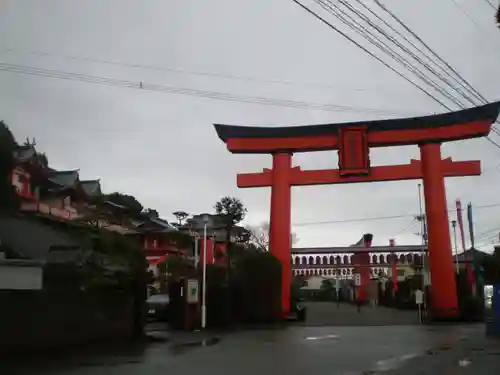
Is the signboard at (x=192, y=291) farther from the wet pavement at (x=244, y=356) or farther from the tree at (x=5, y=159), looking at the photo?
the tree at (x=5, y=159)

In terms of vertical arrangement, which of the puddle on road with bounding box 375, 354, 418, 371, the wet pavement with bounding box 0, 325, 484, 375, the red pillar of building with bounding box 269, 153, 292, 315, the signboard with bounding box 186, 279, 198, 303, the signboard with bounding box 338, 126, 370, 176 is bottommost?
the puddle on road with bounding box 375, 354, 418, 371

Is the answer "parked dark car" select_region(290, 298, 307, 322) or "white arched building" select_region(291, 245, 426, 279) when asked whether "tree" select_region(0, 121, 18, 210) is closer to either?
"parked dark car" select_region(290, 298, 307, 322)

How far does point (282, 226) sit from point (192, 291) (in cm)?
798

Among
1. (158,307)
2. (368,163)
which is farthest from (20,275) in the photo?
(368,163)

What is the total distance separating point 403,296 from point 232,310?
27385mm

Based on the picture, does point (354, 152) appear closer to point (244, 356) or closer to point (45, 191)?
point (45, 191)

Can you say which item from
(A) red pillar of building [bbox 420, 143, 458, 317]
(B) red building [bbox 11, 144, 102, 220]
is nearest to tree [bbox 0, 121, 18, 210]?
(B) red building [bbox 11, 144, 102, 220]

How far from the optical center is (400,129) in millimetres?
28344

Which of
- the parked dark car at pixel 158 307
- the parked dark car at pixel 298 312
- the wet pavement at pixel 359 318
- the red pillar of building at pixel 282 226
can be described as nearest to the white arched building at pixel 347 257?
the wet pavement at pixel 359 318

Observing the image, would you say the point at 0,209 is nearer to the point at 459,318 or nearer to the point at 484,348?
the point at 484,348

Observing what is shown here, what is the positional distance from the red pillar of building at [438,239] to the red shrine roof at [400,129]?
881 millimetres

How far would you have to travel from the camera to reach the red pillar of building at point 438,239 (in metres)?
27.1

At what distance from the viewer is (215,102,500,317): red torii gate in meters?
27.2

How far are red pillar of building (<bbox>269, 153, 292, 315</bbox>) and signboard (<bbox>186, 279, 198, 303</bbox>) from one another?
714cm
